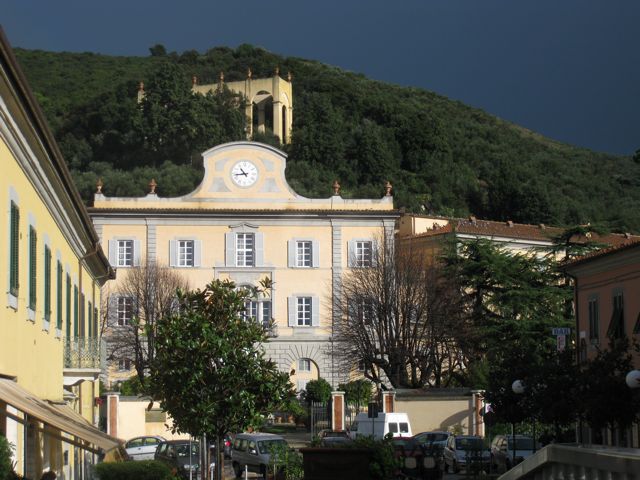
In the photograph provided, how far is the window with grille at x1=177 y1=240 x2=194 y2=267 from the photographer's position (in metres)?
67.6

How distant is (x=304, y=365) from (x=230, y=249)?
24.4 feet

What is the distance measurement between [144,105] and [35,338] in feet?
269

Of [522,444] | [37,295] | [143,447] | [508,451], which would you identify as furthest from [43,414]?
[143,447]

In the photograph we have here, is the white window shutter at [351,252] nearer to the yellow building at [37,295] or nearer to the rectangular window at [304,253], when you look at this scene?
the rectangular window at [304,253]

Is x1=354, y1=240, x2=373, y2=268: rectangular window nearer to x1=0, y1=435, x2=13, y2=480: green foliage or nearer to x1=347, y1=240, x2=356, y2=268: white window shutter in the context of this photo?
x1=347, y1=240, x2=356, y2=268: white window shutter

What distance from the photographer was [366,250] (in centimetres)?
6812

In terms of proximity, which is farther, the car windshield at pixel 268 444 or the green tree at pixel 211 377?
the car windshield at pixel 268 444

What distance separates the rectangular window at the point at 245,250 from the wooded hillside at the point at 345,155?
21.1 m

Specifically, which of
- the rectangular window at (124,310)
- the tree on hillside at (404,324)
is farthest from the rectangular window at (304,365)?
the rectangular window at (124,310)

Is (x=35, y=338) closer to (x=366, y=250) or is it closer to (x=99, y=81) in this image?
(x=366, y=250)

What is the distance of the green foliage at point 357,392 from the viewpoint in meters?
59.2

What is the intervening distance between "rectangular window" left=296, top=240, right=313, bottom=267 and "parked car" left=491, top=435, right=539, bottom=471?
29623mm

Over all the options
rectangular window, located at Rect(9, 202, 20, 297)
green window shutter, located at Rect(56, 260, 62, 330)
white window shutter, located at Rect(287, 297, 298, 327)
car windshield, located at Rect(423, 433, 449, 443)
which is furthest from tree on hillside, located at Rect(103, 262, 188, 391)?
rectangular window, located at Rect(9, 202, 20, 297)

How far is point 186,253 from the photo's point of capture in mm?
67750
